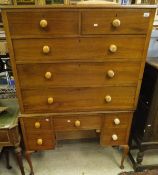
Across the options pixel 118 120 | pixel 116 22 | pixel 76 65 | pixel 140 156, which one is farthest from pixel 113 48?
pixel 140 156

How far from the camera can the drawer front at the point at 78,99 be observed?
1.22 meters

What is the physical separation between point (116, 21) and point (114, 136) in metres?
0.89

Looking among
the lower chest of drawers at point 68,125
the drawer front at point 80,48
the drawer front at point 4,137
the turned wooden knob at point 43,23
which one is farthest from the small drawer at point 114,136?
the turned wooden knob at point 43,23

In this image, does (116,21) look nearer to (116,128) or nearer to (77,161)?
(116,128)

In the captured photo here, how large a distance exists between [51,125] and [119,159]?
0.85 m

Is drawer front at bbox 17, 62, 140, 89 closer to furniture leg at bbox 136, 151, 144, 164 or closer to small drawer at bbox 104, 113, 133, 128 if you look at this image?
small drawer at bbox 104, 113, 133, 128

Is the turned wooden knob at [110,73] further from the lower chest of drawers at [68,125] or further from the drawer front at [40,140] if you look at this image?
the drawer front at [40,140]

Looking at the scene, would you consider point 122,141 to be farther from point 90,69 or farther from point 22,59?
point 22,59

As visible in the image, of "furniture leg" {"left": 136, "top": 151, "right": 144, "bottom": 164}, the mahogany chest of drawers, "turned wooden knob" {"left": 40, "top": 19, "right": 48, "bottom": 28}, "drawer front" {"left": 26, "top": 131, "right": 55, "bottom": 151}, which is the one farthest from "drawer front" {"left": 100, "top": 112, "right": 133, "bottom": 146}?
"turned wooden knob" {"left": 40, "top": 19, "right": 48, "bottom": 28}

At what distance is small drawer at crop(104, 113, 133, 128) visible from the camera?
134 centimetres

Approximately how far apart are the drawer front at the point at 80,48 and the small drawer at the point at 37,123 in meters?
0.46

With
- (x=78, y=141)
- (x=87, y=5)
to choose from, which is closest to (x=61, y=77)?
(x=87, y=5)

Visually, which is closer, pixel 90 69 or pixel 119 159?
pixel 90 69

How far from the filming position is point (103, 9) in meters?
1.00
